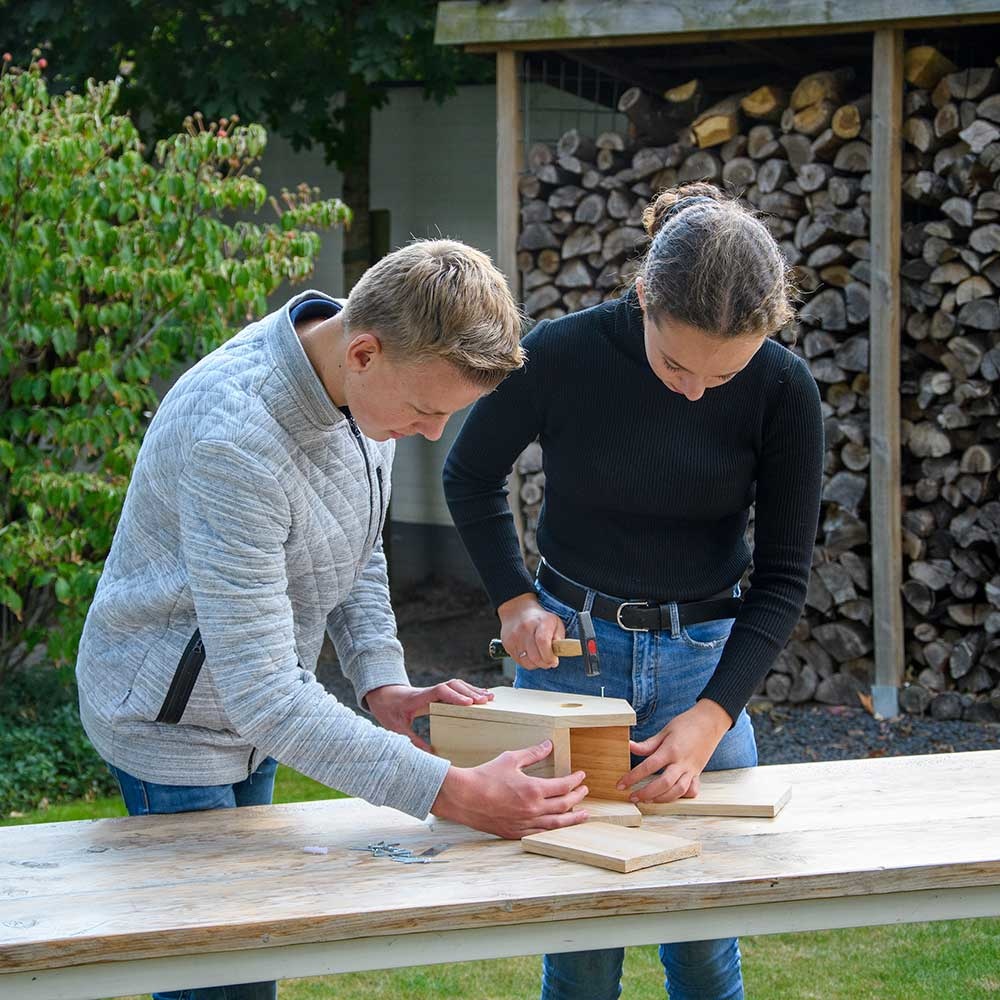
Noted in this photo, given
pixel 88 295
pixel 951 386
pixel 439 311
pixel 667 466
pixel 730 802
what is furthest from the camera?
pixel 951 386

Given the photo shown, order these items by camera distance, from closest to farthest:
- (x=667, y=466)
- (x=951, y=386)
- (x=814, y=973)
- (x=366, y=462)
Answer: (x=366, y=462) < (x=667, y=466) < (x=814, y=973) < (x=951, y=386)

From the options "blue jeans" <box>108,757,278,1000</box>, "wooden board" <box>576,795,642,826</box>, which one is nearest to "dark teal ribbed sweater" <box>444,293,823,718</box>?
"wooden board" <box>576,795,642,826</box>

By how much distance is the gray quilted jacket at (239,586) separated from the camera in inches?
81.9

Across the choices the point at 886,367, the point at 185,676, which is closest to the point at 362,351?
the point at 185,676

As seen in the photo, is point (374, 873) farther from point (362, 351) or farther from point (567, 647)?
point (362, 351)

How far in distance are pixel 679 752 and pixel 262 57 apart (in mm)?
6446

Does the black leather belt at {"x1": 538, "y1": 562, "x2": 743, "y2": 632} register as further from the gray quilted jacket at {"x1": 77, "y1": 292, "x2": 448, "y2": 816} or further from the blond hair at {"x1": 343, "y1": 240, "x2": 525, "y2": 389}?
the blond hair at {"x1": 343, "y1": 240, "x2": 525, "y2": 389}

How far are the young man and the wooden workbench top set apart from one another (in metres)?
0.11

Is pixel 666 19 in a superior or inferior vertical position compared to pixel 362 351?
superior

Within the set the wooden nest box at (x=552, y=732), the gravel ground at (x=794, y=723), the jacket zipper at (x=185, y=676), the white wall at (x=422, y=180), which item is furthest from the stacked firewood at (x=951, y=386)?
the jacket zipper at (x=185, y=676)

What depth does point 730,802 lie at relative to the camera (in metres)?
2.46

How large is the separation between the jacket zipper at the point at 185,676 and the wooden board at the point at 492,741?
546 millimetres

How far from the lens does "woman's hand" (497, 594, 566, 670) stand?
2.66m

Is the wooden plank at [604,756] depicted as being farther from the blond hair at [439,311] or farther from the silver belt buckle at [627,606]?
the blond hair at [439,311]
